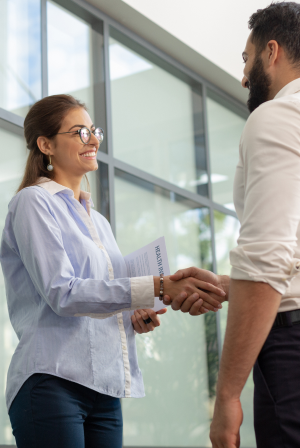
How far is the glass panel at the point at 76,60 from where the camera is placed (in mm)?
3525

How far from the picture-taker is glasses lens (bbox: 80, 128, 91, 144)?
1962mm

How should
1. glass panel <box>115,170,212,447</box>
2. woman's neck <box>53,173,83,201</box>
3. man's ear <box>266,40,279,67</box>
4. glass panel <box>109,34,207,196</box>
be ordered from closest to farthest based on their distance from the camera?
man's ear <box>266,40,279,67</box> → woman's neck <box>53,173,83,201</box> → glass panel <box>115,170,212,447</box> → glass panel <box>109,34,207,196</box>

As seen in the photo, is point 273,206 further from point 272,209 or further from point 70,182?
point 70,182

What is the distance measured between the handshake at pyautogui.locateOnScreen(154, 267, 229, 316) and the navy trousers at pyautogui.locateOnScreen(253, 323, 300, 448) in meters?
0.62

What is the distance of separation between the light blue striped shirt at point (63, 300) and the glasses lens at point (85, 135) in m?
0.29

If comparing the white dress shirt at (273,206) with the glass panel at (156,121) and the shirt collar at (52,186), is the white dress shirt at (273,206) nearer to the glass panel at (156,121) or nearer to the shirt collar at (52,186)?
the shirt collar at (52,186)

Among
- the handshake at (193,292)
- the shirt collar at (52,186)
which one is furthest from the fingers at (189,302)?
the shirt collar at (52,186)

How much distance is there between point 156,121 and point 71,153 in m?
2.58

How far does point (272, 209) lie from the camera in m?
1.03

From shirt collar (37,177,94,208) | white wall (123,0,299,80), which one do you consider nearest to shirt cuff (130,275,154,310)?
shirt collar (37,177,94,208)

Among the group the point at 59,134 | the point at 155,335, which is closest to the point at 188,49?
the point at 155,335

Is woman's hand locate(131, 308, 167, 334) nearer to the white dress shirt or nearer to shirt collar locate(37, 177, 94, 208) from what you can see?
shirt collar locate(37, 177, 94, 208)

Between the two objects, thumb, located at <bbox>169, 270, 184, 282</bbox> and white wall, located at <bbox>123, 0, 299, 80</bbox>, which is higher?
white wall, located at <bbox>123, 0, 299, 80</bbox>

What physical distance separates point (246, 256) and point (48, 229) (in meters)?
0.74
